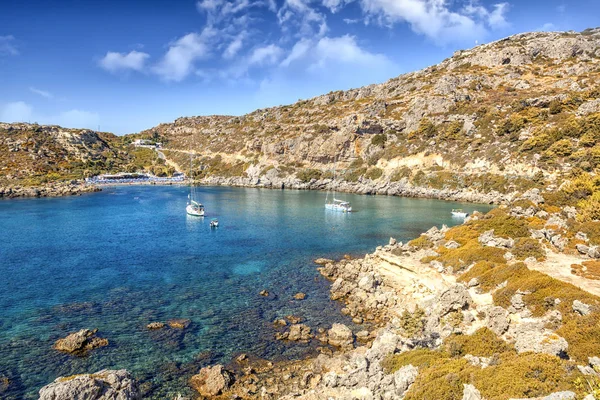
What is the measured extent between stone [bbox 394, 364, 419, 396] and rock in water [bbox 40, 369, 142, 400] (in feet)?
37.0

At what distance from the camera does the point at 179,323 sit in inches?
1014

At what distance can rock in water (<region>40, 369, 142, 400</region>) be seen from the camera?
13.6m

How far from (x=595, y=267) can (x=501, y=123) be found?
91598 mm

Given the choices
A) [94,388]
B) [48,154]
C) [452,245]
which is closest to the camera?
[94,388]

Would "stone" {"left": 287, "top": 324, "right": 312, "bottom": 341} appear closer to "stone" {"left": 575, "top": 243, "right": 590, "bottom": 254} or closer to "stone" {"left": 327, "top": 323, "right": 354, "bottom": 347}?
"stone" {"left": 327, "top": 323, "right": 354, "bottom": 347}

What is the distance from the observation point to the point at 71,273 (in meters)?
36.4

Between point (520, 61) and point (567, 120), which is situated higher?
point (520, 61)

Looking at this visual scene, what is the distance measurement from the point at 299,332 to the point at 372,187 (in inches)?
3450

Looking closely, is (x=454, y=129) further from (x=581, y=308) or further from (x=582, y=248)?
(x=581, y=308)

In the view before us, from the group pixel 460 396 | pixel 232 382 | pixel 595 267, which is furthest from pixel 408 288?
pixel 460 396

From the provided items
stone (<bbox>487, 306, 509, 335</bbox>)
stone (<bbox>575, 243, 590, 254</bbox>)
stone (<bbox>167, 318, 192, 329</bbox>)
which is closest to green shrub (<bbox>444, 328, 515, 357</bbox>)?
stone (<bbox>487, 306, 509, 335</bbox>)

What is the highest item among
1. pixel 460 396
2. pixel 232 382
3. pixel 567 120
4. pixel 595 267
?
pixel 567 120

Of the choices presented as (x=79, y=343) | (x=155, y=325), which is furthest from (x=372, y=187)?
(x=79, y=343)

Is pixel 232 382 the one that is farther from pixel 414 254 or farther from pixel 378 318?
pixel 414 254
